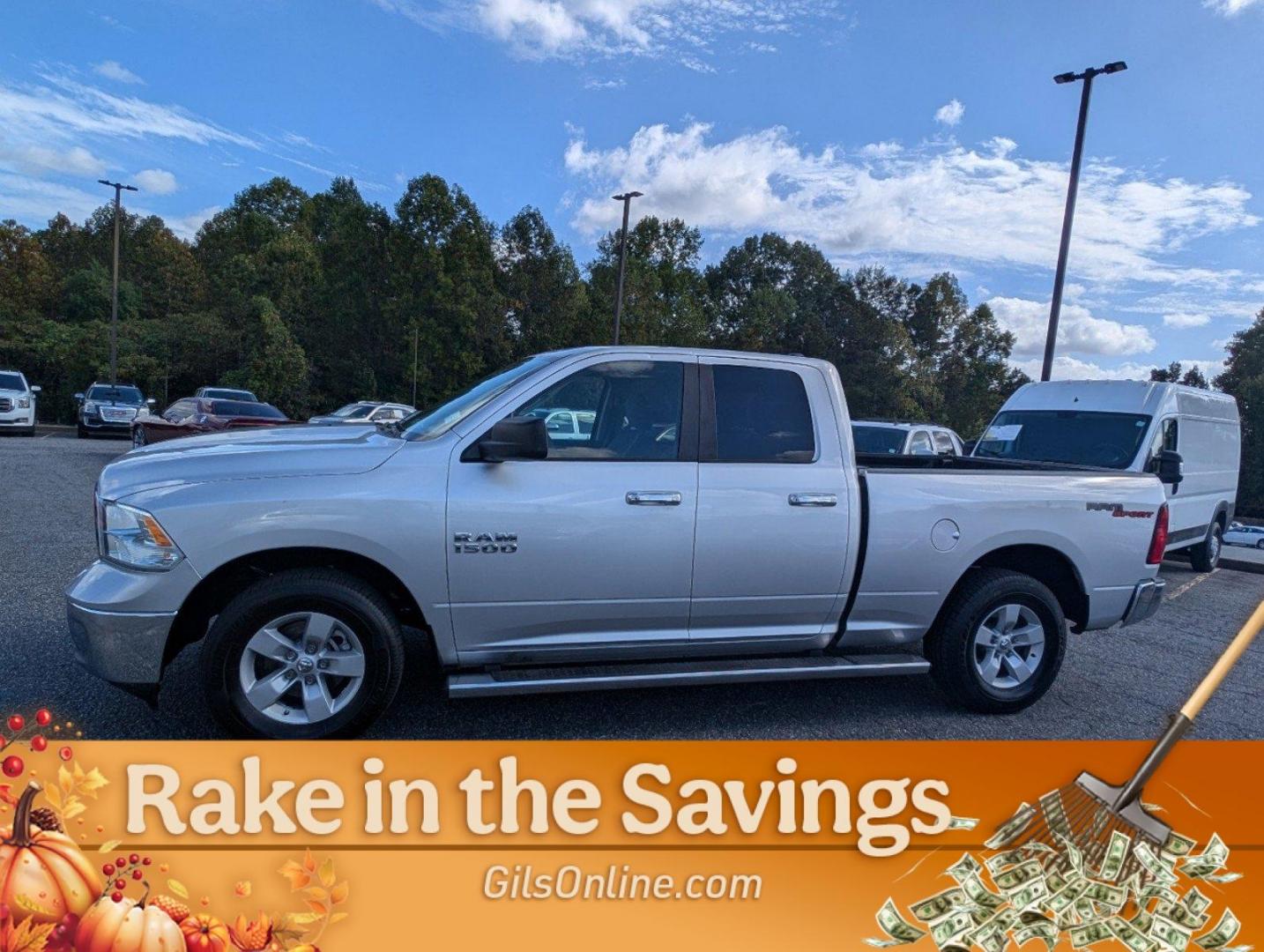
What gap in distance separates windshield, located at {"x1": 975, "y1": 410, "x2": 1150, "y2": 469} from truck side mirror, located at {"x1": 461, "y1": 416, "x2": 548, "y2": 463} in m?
6.88

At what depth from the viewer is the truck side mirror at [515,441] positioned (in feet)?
11.4

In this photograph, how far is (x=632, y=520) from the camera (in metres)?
3.69

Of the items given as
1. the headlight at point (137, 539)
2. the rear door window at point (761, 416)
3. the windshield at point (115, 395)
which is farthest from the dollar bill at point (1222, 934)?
the windshield at point (115, 395)

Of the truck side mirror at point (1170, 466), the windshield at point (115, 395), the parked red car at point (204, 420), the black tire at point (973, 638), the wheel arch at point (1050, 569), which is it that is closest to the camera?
the black tire at point (973, 638)

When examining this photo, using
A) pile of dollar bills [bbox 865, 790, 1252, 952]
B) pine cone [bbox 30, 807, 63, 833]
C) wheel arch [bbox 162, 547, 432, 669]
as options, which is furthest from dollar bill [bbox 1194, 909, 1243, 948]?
pine cone [bbox 30, 807, 63, 833]

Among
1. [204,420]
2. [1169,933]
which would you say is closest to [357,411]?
[204,420]

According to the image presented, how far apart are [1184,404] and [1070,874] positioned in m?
8.68

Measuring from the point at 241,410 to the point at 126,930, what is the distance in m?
16.5

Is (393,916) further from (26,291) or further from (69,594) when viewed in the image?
(26,291)

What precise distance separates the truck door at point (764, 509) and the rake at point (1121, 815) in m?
1.51

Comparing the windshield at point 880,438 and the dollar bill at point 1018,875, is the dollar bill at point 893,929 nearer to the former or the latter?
the dollar bill at point 1018,875

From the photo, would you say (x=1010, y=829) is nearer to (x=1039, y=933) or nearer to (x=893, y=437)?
(x=1039, y=933)

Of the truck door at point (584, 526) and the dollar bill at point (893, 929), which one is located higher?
the truck door at point (584, 526)

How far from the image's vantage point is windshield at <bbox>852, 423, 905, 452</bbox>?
1224 cm
